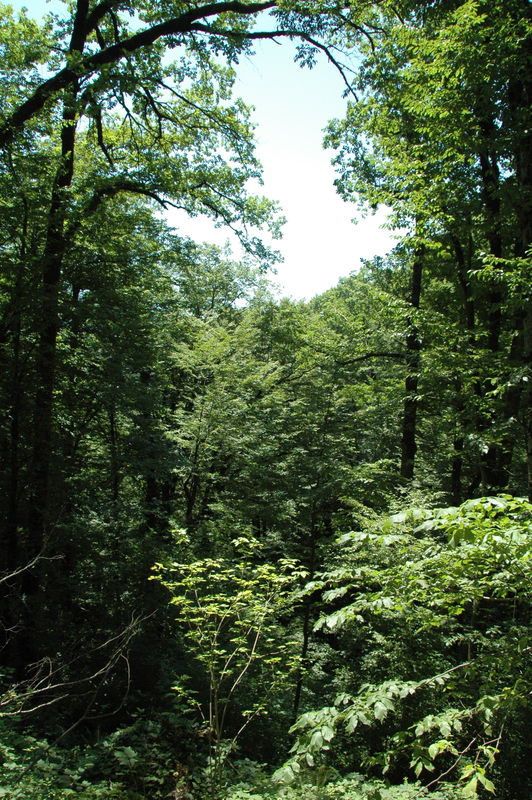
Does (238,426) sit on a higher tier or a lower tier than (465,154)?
lower

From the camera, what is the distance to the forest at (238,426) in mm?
5125

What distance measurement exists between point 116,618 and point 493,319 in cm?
894

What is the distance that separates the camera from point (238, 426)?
11.8 meters

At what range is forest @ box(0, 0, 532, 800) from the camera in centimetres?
512

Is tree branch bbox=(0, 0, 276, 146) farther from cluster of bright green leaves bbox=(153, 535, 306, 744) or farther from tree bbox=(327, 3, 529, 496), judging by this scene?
cluster of bright green leaves bbox=(153, 535, 306, 744)

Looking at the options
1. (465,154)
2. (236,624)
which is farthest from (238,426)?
(465,154)

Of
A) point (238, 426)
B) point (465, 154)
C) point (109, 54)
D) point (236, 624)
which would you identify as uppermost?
point (109, 54)

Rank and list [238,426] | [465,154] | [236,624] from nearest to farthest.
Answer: [236,624] → [465,154] → [238,426]

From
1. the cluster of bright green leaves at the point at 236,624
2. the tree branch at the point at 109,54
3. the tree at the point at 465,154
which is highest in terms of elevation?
the tree branch at the point at 109,54

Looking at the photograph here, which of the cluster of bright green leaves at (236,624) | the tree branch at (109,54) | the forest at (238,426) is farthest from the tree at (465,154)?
the cluster of bright green leaves at (236,624)

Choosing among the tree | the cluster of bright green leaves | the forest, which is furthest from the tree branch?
the cluster of bright green leaves

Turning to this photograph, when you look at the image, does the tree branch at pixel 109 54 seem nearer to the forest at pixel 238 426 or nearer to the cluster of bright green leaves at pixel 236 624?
the forest at pixel 238 426

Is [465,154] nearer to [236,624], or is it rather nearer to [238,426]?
[238,426]

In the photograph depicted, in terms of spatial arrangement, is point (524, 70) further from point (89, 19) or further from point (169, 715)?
point (169, 715)
